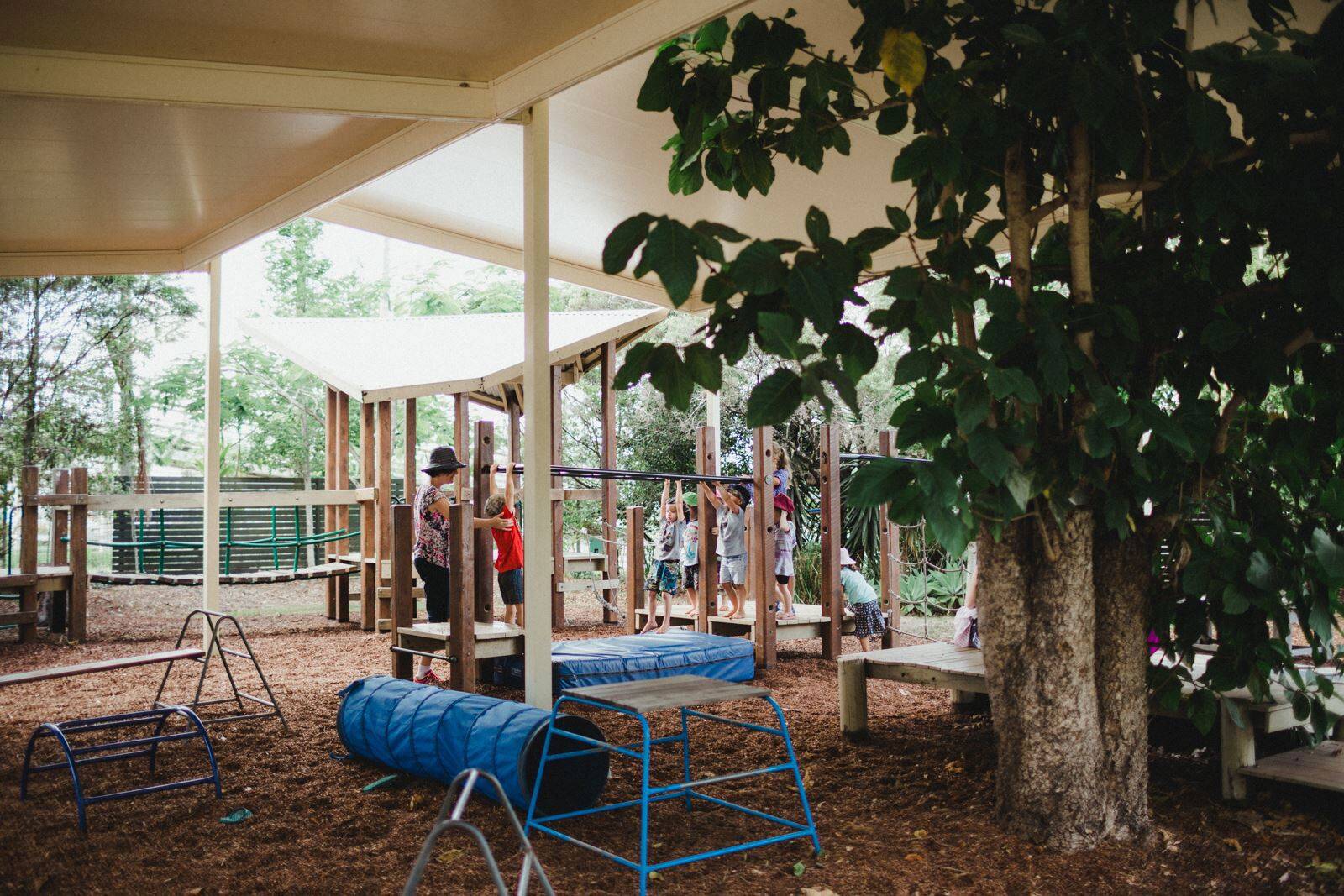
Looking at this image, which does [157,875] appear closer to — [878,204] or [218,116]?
[218,116]

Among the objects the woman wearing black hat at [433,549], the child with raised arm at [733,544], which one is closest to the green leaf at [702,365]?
the woman wearing black hat at [433,549]

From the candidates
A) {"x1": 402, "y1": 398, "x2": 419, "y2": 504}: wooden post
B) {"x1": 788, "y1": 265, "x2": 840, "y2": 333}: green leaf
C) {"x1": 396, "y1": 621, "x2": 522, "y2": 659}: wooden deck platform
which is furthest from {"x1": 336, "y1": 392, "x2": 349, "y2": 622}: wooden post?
{"x1": 788, "y1": 265, "x2": 840, "y2": 333}: green leaf

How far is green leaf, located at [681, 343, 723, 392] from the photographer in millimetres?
2734

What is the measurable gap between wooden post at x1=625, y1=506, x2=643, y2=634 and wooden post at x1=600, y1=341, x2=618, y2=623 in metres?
1.50

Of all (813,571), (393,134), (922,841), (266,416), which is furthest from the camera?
(266,416)

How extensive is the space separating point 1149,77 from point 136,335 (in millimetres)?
17225

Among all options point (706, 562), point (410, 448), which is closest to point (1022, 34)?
point (706, 562)

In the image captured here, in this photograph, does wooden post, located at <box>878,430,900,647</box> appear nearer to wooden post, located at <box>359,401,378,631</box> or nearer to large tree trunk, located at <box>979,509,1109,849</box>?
large tree trunk, located at <box>979,509,1109,849</box>

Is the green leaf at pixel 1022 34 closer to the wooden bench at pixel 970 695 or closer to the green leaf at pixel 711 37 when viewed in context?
the green leaf at pixel 711 37

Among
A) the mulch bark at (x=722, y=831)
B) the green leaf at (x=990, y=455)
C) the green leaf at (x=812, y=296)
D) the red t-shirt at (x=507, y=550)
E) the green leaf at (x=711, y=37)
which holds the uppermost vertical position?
the green leaf at (x=711, y=37)

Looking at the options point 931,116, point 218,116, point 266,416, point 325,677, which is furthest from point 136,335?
point 931,116

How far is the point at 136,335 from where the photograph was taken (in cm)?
1758

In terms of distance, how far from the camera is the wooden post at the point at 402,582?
22.5 ft

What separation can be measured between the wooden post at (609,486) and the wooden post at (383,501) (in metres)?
2.24
